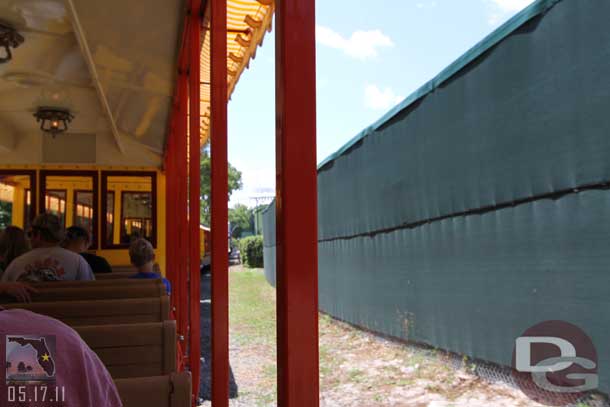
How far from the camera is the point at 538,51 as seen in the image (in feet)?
11.3

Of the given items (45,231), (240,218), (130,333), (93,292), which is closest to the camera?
(130,333)

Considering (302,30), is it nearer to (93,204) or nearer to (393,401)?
(393,401)

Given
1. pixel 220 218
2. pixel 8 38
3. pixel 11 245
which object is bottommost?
pixel 11 245

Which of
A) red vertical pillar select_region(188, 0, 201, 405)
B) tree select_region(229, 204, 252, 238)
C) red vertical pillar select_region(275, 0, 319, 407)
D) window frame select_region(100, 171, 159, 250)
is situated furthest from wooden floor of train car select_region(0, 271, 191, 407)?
tree select_region(229, 204, 252, 238)

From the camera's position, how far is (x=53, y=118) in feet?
20.2

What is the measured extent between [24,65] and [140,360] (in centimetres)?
409

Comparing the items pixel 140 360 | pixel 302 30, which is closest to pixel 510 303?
pixel 140 360

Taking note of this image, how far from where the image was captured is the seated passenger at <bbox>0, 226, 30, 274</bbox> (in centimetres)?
335

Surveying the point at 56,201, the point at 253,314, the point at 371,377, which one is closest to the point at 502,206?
the point at 371,377

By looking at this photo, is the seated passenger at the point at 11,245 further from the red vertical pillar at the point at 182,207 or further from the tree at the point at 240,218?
the tree at the point at 240,218

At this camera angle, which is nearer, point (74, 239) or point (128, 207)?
point (74, 239)

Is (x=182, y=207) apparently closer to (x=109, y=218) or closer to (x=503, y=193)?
(x=109, y=218)

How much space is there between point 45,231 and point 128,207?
4.58 metres

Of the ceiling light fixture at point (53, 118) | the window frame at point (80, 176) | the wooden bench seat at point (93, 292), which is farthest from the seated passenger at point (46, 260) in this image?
the window frame at point (80, 176)
